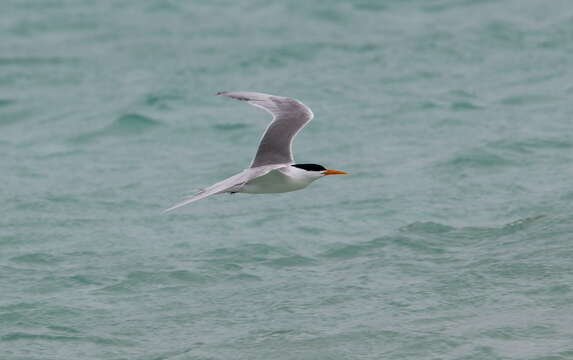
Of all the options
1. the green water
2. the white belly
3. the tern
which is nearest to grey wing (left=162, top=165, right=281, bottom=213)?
the tern

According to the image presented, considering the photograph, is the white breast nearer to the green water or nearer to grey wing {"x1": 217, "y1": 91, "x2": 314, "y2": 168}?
grey wing {"x1": 217, "y1": 91, "x2": 314, "y2": 168}

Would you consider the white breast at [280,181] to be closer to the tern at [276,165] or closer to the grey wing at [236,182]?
the tern at [276,165]

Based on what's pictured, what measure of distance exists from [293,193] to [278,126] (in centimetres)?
387

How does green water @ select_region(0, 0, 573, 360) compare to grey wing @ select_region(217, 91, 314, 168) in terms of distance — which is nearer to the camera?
green water @ select_region(0, 0, 573, 360)

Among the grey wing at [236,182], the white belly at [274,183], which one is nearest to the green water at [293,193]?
the white belly at [274,183]

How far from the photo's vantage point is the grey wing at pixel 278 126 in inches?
456

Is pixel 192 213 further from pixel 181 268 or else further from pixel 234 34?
pixel 234 34

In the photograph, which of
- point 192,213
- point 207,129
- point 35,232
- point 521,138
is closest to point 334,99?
point 207,129

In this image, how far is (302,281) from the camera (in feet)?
40.2

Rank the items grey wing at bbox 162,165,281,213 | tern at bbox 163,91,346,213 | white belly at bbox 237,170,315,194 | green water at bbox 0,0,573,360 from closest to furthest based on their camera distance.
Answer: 1. grey wing at bbox 162,165,281,213
2. tern at bbox 163,91,346,213
3. white belly at bbox 237,170,315,194
4. green water at bbox 0,0,573,360

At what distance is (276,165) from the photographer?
35.2ft

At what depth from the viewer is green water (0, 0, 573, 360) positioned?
36.0 feet

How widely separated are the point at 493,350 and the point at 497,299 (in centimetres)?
132

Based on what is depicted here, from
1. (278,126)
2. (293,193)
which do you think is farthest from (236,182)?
(293,193)
